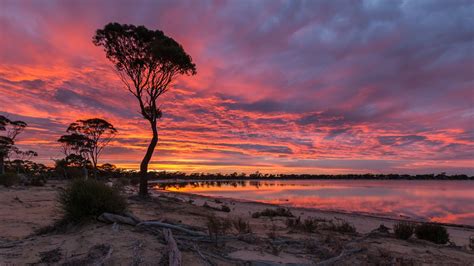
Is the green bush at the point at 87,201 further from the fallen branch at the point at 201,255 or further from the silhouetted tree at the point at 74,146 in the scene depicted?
the silhouetted tree at the point at 74,146

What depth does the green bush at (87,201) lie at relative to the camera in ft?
27.8

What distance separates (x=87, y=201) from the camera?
859 centimetres

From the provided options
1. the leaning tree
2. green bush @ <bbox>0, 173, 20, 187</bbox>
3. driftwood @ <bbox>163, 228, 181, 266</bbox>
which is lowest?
driftwood @ <bbox>163, 228, 181, 266</bbox>

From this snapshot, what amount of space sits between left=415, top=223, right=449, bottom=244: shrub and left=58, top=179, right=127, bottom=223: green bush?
34.6 ft

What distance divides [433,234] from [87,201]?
1159cm

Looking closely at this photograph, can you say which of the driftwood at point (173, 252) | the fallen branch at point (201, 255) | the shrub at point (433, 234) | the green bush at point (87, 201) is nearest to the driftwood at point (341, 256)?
the fallen branch at point (201, 255)

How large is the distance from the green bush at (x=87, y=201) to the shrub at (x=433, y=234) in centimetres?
1054

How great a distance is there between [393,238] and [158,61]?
57.5ft

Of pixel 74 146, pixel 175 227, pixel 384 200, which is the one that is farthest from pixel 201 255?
pixel 74 146

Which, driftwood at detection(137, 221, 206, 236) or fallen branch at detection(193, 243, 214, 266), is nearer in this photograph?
fallen branch at detection(193, 243, 214, 266)

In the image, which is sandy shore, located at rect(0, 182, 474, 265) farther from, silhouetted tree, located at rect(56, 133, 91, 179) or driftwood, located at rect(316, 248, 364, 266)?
silhouetted tree, located at rect(56, 133, 91, 179)

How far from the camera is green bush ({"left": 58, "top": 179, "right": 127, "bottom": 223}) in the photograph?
27.8ft

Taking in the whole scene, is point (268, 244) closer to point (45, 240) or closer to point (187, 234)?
point (187, 234)

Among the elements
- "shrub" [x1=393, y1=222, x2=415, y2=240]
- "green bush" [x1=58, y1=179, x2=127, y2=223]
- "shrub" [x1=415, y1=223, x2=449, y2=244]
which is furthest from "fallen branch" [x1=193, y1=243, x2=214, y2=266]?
"shrub" [x1=415, y1=223, x2=449, y2=244]
